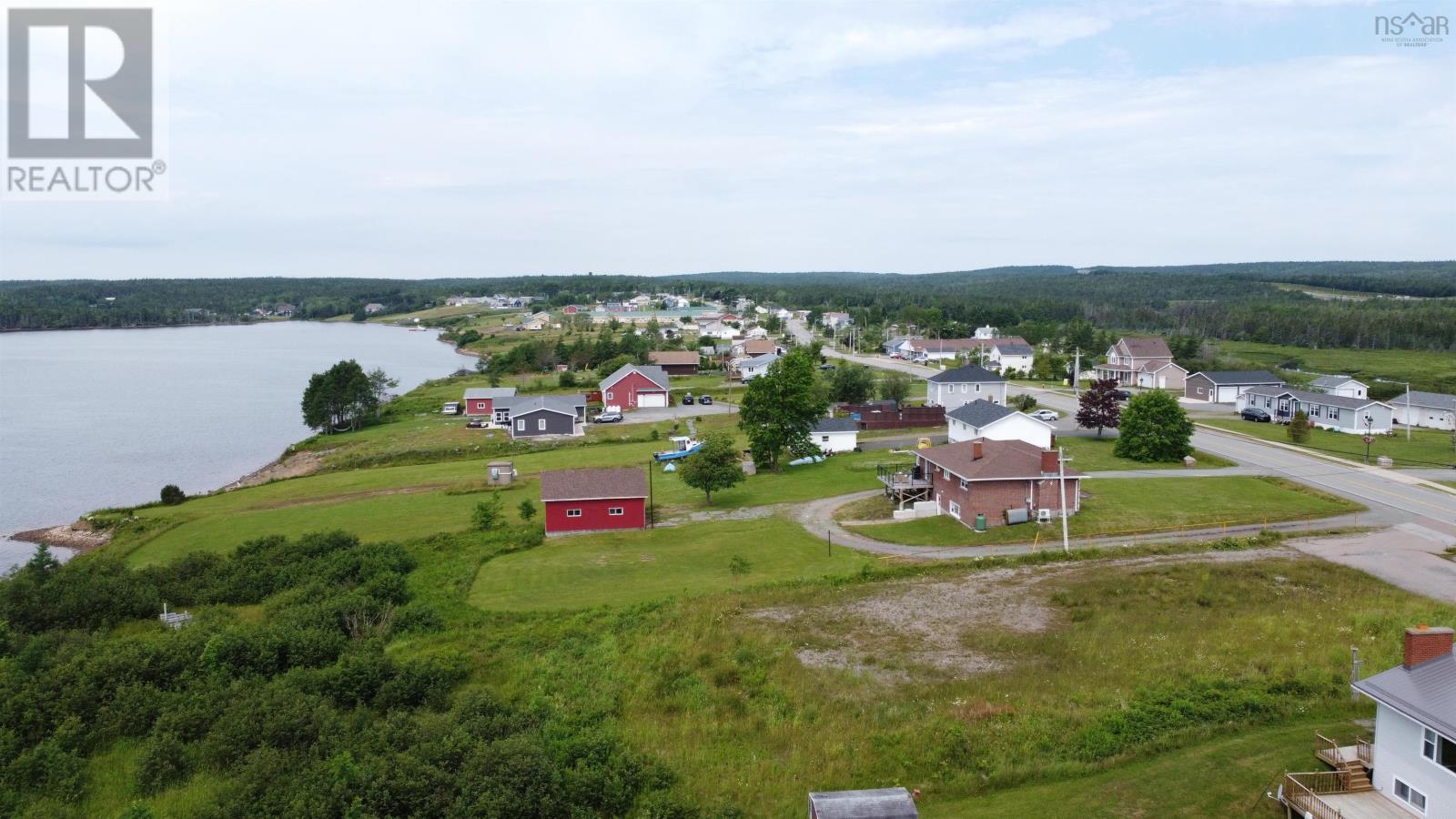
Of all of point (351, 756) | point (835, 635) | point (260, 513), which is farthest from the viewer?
point (260, 513)

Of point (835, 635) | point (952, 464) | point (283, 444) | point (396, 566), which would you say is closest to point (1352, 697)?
point (835, 635)

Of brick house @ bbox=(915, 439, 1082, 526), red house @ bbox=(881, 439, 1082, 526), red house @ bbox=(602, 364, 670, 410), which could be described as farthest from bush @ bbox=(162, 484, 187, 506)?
brick house @ bbox=(915, 439, 1082, 526)

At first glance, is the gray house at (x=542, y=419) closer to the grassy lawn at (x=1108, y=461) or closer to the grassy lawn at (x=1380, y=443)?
the grassy lawn at (x=1108, y=461)

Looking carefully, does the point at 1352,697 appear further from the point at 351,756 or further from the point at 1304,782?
the point at 351,756

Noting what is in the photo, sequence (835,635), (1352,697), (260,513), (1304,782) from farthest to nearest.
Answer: (260,513), (835,635), (1352,697), (1304,782)

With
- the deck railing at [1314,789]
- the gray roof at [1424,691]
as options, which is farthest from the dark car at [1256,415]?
the deck railing at [1314,789]

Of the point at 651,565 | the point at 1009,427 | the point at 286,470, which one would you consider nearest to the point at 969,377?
the point at 1009,427
